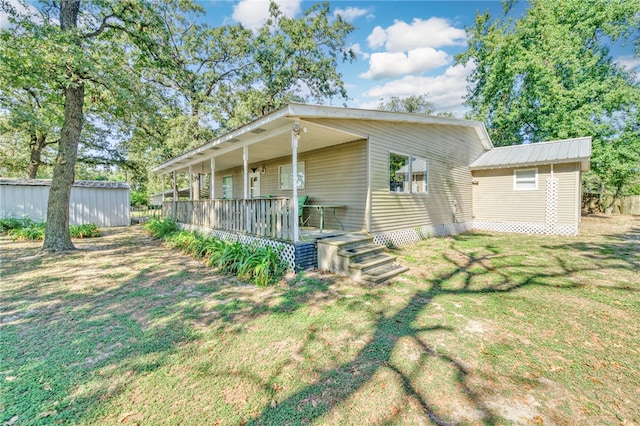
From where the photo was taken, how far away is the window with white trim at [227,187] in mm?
14328

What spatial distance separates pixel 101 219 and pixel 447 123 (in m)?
18.0

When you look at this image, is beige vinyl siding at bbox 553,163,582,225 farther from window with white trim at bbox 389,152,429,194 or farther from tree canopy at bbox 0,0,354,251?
tree canopy at bbox 0,0,354,251

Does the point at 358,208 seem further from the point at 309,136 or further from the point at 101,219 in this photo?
the point at 101,219

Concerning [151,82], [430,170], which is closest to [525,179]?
[430,170]

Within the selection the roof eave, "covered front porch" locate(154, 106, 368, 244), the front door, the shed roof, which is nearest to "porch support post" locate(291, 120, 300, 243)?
"covered front porch" locate(154, 106, 368, 244)

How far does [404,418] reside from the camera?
2.14 meters

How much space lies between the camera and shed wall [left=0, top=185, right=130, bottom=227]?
44.0ft

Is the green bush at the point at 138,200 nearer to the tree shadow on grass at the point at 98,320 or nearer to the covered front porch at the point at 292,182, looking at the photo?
the covered front porch at the point at 292,182

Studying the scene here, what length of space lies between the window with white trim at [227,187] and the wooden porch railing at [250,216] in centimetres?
332

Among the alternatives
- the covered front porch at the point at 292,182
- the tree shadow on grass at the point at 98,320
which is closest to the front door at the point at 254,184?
the covered front porch at the point at 292,182

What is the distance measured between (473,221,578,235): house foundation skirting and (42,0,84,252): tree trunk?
15.0 metres

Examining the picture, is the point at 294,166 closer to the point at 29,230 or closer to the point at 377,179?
the point at 377,179

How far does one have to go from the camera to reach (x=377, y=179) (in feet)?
25.3

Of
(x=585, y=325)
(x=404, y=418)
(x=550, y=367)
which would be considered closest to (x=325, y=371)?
(x=404, y=418)
